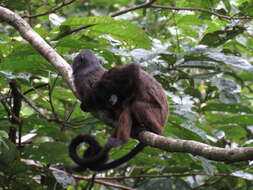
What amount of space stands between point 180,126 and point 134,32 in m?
0.96

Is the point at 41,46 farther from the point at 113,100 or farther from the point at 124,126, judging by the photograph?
the point at 124,126

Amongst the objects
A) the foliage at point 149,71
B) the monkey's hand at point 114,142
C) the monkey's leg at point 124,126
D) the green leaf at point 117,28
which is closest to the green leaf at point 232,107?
the foliage at point 149,71

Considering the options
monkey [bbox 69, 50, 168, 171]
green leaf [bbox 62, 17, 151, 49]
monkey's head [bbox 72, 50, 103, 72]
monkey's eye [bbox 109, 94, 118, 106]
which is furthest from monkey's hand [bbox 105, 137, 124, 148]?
monkey's head [bbox 72, 50, 103, 72]

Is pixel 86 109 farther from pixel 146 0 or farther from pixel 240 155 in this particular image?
pixel 240 155

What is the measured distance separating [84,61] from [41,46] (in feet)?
2.25

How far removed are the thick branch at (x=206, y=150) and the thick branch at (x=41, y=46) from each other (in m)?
1.22

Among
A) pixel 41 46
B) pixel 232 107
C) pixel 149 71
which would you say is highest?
pixel 41 46

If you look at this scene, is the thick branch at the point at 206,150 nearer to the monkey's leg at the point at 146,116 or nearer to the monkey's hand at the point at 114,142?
the monkey's hand at the point at 114,142


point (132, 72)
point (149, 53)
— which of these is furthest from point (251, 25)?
point (132, 72)

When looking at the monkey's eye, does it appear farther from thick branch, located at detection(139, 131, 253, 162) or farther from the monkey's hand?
thick branch, located at detection(139, 131, 253, 162)

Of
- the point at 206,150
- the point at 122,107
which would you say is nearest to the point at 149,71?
the point at 122,107

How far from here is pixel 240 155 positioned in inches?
72.9

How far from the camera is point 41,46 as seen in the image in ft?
11.4

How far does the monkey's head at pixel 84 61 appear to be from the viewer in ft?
13.3
